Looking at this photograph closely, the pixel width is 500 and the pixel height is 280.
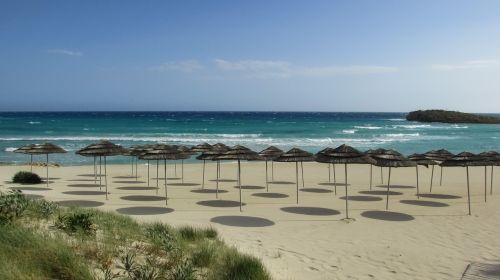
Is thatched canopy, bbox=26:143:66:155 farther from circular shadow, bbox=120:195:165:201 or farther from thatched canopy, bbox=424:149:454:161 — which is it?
thatched canopy, bbox=424:149:454:161

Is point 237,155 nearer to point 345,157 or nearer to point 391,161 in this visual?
point 345,157

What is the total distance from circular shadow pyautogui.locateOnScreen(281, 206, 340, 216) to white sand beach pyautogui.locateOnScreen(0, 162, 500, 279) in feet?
0.11

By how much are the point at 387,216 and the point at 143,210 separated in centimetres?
731

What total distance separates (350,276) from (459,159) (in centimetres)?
833

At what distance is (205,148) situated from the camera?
21.6 meters

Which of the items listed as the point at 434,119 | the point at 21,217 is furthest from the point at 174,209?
the point at 434,119

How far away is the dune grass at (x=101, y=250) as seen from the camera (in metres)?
6.57

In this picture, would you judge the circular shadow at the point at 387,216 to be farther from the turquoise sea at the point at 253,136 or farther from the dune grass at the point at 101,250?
the turquoise sea at the point at 253,136

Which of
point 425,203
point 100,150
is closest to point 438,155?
point 425,203

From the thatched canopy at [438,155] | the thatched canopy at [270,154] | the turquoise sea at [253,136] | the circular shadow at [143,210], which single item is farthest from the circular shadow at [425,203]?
the turquoise sea at [253,136]

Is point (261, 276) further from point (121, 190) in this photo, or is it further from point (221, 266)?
point (121, 190)

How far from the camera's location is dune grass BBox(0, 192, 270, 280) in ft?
21.5

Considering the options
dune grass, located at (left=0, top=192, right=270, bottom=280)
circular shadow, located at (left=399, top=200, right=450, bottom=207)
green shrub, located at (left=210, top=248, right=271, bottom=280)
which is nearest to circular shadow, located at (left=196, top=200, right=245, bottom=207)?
dune grass, located at (left=0, top=192, right=270, bottom=280)

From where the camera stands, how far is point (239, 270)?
738cm
